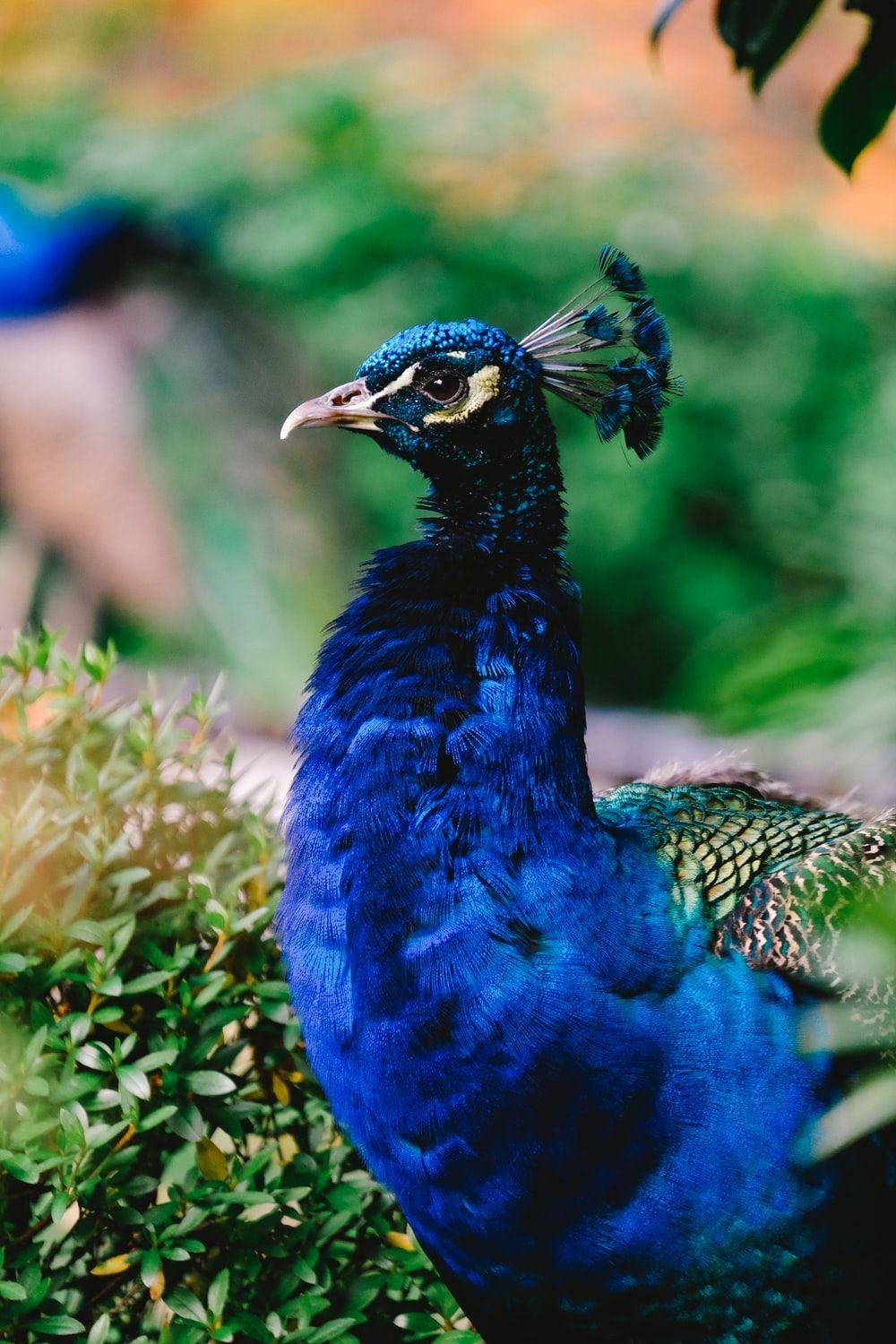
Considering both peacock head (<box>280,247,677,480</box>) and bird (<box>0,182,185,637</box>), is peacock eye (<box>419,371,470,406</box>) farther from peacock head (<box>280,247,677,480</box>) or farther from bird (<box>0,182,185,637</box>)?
bird (<box>0,182,185,637</box>)

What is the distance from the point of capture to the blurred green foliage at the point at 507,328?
12.1ft

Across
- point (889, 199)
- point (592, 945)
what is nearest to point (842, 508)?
point (889, 199)

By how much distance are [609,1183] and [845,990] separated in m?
0.26

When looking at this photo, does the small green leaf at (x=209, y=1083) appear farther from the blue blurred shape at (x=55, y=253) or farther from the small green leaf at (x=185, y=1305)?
the blue blurred shape at (x=55, y=253)

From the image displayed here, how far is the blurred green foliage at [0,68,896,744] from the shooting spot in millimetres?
3703

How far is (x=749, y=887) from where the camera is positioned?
1.25 meters

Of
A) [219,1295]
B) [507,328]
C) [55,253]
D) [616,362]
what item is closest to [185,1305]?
[219,1295]

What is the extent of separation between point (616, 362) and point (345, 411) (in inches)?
10.8

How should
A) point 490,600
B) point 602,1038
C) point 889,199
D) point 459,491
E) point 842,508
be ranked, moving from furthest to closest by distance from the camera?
point 889,199
point 842,508
point 459,491
point 490,600
point 602,1038

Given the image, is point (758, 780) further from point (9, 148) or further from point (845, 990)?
point (9, 148)

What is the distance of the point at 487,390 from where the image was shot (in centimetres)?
132

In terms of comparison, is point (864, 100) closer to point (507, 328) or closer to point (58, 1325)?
point (58, 1325)

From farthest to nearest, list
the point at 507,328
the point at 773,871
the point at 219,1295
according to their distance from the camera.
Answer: the point at 507,328
the point at 773,871
the point at 219,1295

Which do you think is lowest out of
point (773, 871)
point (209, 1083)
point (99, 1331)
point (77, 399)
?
point (99, 1331)
